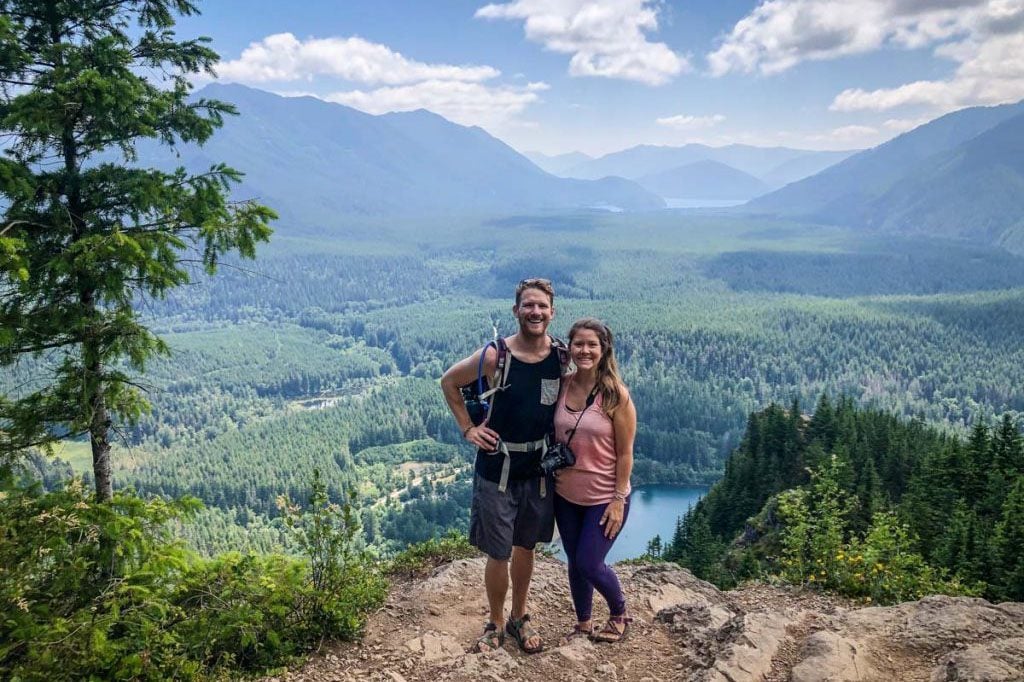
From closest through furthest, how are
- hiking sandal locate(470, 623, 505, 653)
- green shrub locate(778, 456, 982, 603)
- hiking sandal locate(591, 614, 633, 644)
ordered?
1. hiking sandal locate(470, 623, 505, 653)
2. hiking sandal locate(591, 614, 633, 644)
3. green shrub locate(778, 456, 982, 603)

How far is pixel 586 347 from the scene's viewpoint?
5.10 meters

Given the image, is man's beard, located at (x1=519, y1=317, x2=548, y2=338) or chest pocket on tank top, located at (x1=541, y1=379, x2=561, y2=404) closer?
man's beard, located at (x1=519, y1=317, x2=548, y2=338)

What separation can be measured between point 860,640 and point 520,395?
3.65 meters

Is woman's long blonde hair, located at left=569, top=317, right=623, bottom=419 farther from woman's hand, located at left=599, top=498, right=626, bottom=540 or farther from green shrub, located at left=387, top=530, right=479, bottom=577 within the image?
green shrub, located at left=387, top=530, right=479, bottom=577

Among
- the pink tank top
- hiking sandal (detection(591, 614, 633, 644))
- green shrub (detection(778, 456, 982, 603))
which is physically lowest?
green shrub (detection(778, 456, 982, 603))

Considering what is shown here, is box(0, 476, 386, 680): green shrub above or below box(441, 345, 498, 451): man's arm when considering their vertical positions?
below

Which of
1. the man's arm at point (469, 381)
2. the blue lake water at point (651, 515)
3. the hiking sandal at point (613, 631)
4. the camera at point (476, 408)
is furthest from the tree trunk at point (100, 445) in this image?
the blue lake water at point (651, 515)

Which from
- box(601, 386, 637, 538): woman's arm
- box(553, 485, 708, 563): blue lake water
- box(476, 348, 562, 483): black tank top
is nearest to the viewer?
box(476, 348, 562, 483): black tank top

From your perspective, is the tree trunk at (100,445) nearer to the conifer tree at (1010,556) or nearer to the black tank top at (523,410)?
the black tank top at (523,410)

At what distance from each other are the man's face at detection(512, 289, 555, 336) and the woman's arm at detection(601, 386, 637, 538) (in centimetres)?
84

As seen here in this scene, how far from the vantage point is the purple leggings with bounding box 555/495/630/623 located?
17.6 ft

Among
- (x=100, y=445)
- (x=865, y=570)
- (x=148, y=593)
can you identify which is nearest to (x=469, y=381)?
(x=148, y=593)

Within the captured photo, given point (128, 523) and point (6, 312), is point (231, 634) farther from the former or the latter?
point (6, 312)

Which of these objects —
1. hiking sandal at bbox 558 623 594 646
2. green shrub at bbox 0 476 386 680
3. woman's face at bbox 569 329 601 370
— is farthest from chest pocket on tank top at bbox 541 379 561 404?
hiking sandal at bbox 558 623 594 646
